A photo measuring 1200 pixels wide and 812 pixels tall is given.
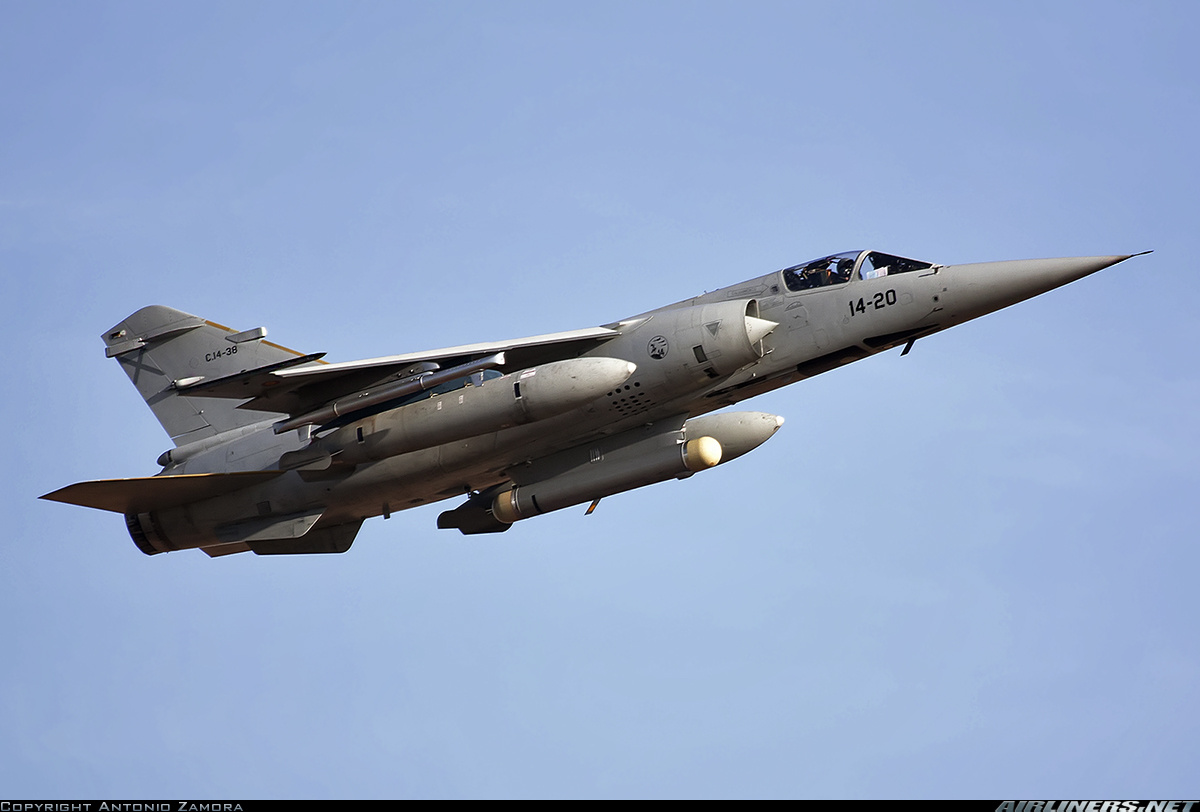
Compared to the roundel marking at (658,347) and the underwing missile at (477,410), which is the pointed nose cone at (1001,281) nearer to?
the roundel marking at (658,347)

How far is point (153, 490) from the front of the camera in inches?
766

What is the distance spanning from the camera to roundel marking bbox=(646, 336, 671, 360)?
17.9m

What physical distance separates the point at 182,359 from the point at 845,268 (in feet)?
35.9

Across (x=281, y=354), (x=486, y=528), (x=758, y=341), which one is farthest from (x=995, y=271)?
(x=281, y=354)

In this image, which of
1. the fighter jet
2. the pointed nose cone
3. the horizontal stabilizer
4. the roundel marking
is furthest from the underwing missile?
the pointed nose cone

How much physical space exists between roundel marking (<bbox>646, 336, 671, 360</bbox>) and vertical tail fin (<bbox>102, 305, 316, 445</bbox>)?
643 cm

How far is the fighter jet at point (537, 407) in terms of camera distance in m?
17.8

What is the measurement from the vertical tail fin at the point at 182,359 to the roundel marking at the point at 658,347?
21.1 feet

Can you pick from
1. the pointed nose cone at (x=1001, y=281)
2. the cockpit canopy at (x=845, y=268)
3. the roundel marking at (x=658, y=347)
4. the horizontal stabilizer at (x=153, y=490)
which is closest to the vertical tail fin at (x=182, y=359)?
the horizontal stabilizer at (x=153, y=490)

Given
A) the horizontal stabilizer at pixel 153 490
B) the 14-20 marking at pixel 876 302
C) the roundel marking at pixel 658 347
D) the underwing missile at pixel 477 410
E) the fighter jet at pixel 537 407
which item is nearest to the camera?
the underwing missile at pixel 477 410

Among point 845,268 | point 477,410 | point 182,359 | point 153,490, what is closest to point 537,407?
point 477,410

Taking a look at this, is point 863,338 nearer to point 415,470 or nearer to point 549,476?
point 549,476

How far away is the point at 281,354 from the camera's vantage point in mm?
21281

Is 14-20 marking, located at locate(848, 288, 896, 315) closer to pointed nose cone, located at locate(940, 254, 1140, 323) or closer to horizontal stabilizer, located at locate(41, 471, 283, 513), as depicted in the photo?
pointed nose cone, located at locate(940, 254, 1140, 323)
